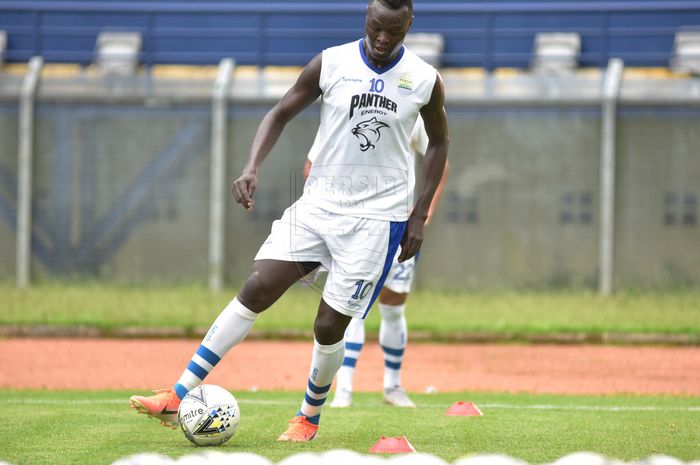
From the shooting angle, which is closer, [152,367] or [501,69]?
[152,367]

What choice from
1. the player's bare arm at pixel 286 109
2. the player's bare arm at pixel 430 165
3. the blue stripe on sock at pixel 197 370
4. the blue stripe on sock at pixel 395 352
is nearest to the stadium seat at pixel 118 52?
the blue stripe on sock at pixel 395 352

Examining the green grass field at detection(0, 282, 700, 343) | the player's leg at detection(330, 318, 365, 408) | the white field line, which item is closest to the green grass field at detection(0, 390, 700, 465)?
the white field line

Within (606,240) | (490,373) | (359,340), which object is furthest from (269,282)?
(606,240)

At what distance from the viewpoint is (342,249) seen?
6238 mm

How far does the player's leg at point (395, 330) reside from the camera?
8906 millimetres

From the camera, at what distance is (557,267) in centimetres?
1853

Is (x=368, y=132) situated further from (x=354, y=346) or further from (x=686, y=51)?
(x=686, y=51)

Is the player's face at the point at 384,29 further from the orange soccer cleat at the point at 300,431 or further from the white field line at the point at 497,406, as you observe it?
the white field line at the point at 497,406

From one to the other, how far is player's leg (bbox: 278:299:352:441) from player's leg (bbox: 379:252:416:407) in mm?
2447

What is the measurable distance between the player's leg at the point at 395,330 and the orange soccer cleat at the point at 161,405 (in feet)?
9.83

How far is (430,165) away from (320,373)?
1236mm

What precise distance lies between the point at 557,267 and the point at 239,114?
538cm

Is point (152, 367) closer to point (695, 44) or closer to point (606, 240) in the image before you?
point (606, 240)

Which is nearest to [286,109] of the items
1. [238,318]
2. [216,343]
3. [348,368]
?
[238,318]
